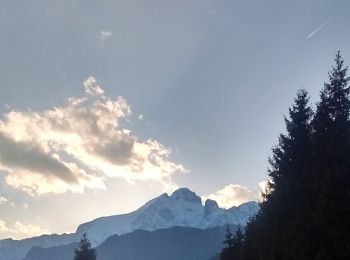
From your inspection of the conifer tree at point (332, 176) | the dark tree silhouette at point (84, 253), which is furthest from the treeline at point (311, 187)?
the dark tree silhouette at point (84, 253)

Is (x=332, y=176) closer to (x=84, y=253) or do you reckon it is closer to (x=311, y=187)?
(x=311, y=187)

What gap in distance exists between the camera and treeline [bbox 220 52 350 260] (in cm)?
1853

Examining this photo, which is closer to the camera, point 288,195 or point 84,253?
point 288,195

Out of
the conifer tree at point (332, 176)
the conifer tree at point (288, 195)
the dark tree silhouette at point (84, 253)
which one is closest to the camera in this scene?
the conifer tree at point (332, 176)

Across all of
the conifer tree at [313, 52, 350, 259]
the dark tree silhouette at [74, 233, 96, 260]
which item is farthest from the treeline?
the dark tree silhouette at [74, 233, 96, 260]

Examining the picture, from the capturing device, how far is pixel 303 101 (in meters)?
28.5

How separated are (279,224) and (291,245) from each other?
2815 mm

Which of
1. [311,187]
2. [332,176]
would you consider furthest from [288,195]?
[332,176]

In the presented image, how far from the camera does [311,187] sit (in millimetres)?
21375

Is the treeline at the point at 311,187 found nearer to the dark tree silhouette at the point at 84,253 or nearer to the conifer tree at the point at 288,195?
the conifer tree at the point at 288,195

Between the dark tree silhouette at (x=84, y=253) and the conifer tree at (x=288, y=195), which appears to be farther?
the dark tree silhouette at (x=84, y=253)

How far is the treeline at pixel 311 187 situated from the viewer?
18.5 metres

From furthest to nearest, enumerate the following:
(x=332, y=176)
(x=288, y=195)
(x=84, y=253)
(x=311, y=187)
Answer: (x=84, y=253) → (x=288, y=195) → (x=311, y=187) → (x=332, y=176)

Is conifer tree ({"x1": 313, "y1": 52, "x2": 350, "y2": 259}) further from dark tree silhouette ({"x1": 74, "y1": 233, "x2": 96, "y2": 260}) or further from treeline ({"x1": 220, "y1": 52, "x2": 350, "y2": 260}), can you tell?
dark tree silhouette ({"x1": 74, "y1": 233, "x2": 96, "y2": 260})
